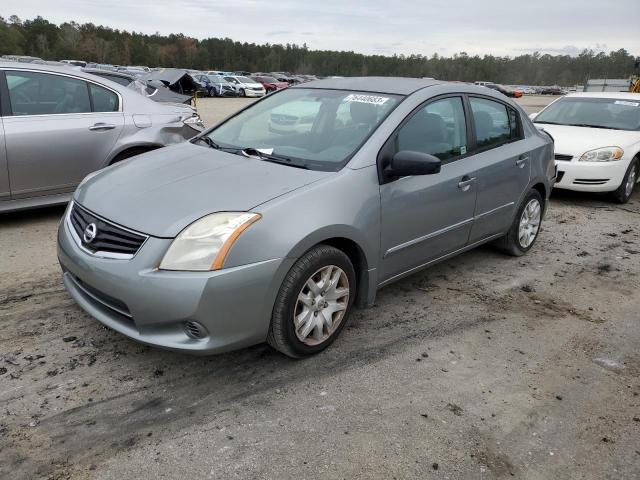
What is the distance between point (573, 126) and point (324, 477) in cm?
756

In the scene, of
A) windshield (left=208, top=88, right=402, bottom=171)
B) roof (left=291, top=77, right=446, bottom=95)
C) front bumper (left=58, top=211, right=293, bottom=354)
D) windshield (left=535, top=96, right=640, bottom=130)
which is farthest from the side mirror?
windshield (left=535, top=96, right=640, bottom=130)

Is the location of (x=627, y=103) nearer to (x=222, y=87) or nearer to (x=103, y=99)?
(x=103, y=99)

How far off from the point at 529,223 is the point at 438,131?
1872 millimetres

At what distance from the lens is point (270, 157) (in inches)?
136

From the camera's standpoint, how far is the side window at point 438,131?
11.8ft

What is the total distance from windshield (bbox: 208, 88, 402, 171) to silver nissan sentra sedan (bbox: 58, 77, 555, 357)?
0.01 m

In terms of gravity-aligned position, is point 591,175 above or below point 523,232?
above

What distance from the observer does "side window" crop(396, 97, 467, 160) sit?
11.8ft

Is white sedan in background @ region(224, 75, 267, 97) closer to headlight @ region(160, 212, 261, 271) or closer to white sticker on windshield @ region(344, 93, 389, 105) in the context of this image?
white sticker on windshield @ region(344, 93, 389, 105)

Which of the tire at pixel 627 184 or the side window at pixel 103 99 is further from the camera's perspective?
the tire at pixel 627 184

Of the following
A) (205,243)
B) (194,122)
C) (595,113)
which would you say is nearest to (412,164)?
(205,243)

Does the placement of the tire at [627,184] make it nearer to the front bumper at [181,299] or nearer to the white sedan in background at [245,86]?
the front bumper at [181,299]

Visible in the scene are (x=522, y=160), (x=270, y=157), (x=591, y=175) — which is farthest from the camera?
(x=591, y=175)

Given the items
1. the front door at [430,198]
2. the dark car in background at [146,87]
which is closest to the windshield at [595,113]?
the front door at [430,198]
